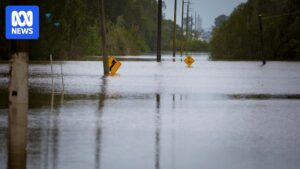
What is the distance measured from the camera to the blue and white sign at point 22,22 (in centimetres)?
1001

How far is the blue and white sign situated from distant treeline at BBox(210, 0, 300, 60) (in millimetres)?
84111

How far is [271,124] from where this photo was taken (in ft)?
60.3

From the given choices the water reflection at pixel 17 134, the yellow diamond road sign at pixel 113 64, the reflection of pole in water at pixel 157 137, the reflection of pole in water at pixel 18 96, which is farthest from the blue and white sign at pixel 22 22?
the yellow diamond road sign at pixel 113 64

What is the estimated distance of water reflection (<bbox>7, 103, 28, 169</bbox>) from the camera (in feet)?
35.1

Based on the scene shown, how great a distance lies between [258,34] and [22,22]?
9371 centimetres

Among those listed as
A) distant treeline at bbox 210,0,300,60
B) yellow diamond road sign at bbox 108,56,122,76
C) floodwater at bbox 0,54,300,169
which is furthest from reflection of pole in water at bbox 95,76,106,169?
distant treeline at bbox 210,0,300,60

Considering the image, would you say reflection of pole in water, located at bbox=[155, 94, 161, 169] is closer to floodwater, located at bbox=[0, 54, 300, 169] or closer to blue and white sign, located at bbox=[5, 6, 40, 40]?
Answer: floodwater, located at bbox=[0, 54, 300, 169]

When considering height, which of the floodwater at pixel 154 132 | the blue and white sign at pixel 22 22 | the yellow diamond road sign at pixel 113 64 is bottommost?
the floodwater at pixel 154 132

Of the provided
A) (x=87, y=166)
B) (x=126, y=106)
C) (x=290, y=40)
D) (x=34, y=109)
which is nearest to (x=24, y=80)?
(x=87, y=166)

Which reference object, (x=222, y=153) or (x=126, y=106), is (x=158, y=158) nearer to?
(x=222, y=153)

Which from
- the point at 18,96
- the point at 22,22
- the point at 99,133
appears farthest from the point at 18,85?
the point at 99,133

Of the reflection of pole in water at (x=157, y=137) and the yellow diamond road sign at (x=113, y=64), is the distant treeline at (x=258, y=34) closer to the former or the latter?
the yellow diamond road sign at (x=113, y=64)

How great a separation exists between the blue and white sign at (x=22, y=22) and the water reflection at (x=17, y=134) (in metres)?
0.97

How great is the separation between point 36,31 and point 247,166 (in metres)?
3.68
